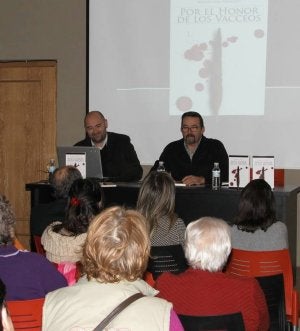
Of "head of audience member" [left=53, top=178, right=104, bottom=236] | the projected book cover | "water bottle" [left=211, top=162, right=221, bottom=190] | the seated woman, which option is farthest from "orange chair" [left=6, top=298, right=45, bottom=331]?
the projected book cover

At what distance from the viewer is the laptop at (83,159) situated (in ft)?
17.1

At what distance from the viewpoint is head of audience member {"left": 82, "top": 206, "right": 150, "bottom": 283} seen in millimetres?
1972

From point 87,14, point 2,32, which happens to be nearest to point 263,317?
point 87,14

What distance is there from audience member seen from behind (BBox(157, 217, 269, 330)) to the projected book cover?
13.2 ft

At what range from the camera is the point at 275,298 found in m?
3.09

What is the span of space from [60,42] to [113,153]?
198cm

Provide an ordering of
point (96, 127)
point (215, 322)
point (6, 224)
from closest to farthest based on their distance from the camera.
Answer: point (215, 322) → point (6, 224) → point (96, 127)

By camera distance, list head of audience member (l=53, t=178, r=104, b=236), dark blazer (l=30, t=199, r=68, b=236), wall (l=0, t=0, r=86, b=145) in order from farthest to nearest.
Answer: wall (l=0, t=0, r=86, b=145) → dark blazer (l=30, t=199, r=68, b=236) → head of audience member (l=53, t=178, r=104, b=236)

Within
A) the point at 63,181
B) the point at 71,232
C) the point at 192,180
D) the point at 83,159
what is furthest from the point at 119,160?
the point at 71,232

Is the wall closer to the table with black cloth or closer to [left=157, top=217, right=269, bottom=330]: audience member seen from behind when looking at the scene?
the table with black cloth

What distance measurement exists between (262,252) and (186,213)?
1718 millimetres

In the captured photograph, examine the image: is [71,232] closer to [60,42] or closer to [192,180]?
[192,180]

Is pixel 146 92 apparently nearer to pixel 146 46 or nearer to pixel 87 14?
pixel 146 46

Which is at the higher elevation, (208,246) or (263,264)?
(208,246)
